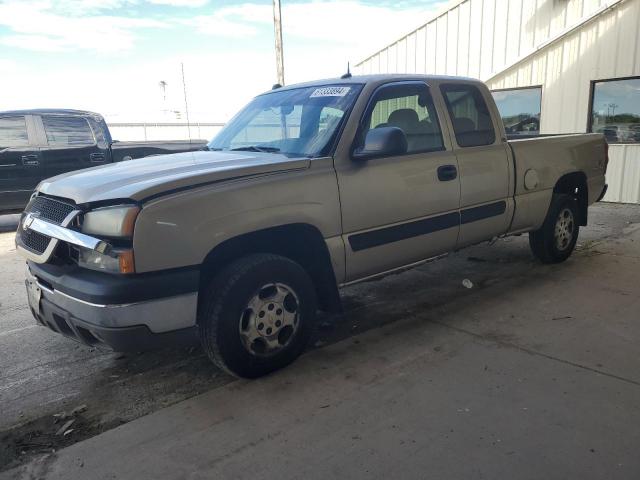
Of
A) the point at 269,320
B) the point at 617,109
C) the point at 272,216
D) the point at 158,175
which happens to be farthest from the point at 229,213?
the point at 617,109

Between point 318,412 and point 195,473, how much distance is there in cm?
77

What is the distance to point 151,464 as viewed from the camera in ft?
8.47

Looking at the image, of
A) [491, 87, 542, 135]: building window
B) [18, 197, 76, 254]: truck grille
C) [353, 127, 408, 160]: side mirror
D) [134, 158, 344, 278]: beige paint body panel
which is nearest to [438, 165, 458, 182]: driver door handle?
[353, 127, 408, 160]: side mirror

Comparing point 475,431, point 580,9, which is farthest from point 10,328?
point 580,9

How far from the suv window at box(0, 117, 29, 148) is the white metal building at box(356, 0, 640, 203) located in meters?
8.74

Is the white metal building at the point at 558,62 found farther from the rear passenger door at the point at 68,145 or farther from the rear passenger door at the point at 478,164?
the rear passenger door at the point at 68,145

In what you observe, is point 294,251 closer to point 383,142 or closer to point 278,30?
point 383,142

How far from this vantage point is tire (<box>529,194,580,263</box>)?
562 centimetres

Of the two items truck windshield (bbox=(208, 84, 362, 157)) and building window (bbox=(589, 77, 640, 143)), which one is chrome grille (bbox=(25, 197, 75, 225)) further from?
building window (bbox=(589, 77, 640, 143))

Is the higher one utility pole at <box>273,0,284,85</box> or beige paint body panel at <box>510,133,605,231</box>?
utility pole at <box>273,0,284,85</box>

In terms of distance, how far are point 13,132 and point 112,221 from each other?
24.6 feet

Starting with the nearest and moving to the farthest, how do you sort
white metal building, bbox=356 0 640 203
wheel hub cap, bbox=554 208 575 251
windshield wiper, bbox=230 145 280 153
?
windshield wiper, bbox=230 145 280 153 → wheel hub cap, bbox=554 208 575 251 → white metal building, bbox=356 0 640 203

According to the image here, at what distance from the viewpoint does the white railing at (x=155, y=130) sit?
1947cm

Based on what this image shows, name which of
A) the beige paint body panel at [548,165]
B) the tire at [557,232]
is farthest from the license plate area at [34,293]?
the tire at [557,232]
